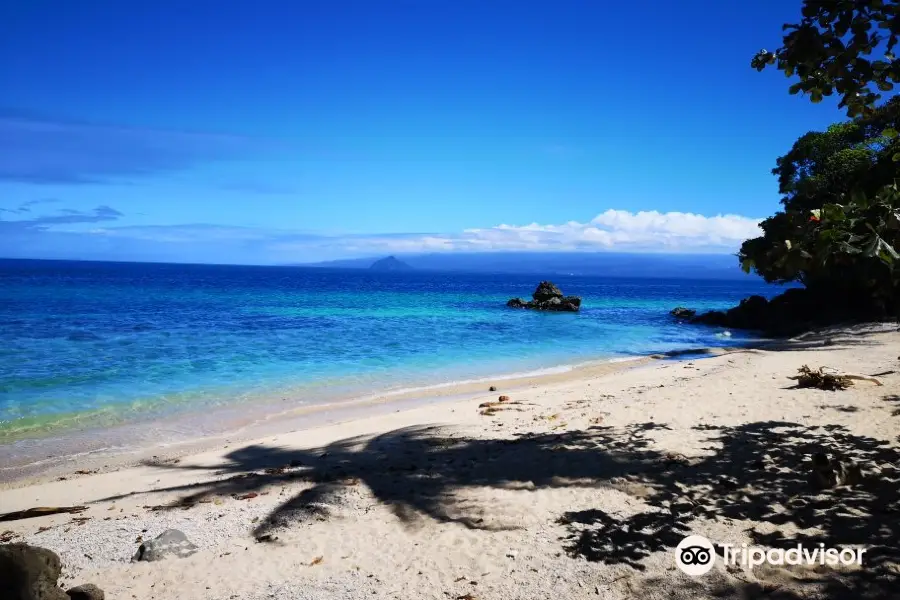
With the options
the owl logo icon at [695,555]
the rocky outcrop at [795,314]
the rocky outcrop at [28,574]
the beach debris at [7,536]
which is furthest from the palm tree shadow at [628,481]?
the rocky outcrop at [795,314]

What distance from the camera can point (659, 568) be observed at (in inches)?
187

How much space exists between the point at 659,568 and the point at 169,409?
12523 mm

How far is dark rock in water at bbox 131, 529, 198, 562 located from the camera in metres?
5.54

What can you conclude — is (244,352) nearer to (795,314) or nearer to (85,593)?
(85,593)

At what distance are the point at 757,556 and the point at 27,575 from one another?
582 cm

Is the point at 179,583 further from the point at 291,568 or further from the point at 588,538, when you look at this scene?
the point at 588,538

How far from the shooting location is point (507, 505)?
6395mm

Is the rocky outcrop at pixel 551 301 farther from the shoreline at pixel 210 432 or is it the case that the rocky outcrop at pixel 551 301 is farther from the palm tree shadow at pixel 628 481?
the palm tree shadow at pixel 628 481

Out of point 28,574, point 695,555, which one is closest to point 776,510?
point 695,555

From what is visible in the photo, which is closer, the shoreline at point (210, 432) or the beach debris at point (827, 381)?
the shoreline at point (210, 432)

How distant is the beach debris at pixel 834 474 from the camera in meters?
5.99

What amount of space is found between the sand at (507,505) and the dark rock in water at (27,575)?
0.84 meters

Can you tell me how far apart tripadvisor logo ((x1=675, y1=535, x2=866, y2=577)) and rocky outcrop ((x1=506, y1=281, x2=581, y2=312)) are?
44.1 metres

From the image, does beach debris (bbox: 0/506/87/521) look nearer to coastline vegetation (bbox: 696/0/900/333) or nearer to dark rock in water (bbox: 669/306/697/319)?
coastline vegetation (bbox: 696/0/900/333)
